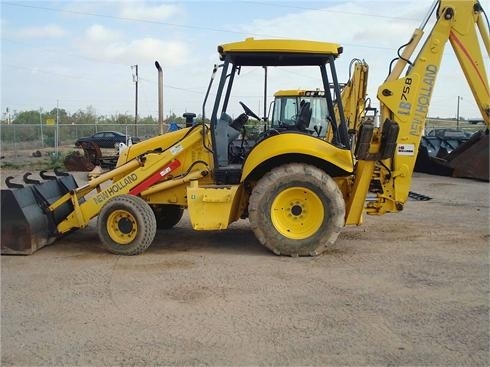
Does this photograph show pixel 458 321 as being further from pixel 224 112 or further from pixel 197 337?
pixel 224 112

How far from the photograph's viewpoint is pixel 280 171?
6758 mm

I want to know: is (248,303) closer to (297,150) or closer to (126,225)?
(297,150)

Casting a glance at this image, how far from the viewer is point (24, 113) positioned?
50.9 metres

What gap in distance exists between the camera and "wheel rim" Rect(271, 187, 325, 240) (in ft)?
Result: 22.3

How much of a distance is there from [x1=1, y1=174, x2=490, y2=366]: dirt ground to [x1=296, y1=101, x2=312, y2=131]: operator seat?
1627 mm

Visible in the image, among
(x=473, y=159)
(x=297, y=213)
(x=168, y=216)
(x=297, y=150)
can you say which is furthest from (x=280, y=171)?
(x=473, y=159)

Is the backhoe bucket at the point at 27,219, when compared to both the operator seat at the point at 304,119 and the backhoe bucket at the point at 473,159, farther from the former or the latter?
the backhoe bucket at the point at 473,159

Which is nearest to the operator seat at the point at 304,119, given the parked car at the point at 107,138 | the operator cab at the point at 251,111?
the operator cab at the point at 251,111

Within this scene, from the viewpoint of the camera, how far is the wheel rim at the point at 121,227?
695cm

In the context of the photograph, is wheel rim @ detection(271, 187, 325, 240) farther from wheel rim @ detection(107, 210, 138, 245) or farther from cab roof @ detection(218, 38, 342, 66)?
wheel rim @ detection(107, 210, 138, 245)

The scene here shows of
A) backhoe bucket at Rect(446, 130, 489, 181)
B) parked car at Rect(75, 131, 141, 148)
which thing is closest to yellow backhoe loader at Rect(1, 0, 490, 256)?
backhoe bucket at Rect(446, 130, 489, 181)

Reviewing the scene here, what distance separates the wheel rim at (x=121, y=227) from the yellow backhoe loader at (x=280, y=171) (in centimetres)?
1

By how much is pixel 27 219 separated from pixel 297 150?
3.32m

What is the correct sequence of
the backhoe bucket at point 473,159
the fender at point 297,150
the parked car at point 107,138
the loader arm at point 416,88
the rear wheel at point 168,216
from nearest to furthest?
the fender at point 297,150
the loader arm at point 416,88
the rear wheel at point 168,216
the backhoe bucket at point 473,159
the parked car at point 107,138
